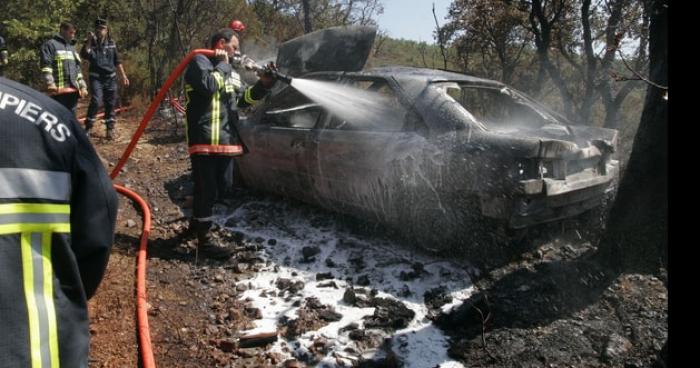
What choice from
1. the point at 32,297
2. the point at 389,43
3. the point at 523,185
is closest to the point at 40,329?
the point at 32,297

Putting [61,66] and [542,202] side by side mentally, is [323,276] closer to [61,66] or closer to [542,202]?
[542,202]

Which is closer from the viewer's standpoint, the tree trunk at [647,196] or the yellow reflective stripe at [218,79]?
the tree trunk at [647,196]

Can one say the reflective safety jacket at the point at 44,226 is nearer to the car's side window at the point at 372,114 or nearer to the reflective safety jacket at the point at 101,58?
the car's side window at the point at 372,114

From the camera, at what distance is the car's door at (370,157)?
13.5 ft

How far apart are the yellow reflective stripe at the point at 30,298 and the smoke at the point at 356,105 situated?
133 inches

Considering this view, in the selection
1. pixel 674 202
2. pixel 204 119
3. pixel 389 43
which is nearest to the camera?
pixel 674 202

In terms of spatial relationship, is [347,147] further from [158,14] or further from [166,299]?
[158,14]

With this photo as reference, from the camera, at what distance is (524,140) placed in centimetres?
357

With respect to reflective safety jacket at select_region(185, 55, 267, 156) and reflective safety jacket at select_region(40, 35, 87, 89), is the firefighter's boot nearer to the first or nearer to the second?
reflective safety jacket at select_region(185, 55, 267, 156)

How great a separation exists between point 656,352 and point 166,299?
3297 mm

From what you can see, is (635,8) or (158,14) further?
(158,14)

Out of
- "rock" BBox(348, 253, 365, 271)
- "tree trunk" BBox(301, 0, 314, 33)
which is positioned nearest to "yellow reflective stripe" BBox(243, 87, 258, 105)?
"rock" BBox(348, 253, 365, 271)

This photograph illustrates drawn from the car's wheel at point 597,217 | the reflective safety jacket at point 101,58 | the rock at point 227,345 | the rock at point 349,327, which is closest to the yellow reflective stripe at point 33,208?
the rock at point 227,345

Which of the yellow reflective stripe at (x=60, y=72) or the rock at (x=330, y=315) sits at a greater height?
the yellow reflective stripe at (x=60, y=72)
